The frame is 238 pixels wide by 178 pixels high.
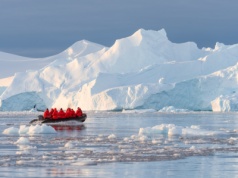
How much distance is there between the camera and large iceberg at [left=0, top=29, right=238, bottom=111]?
64.8 metres

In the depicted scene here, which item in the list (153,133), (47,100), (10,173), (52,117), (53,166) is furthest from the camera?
(47,100)

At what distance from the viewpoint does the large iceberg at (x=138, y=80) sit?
2549 inches

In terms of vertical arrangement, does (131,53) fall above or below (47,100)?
above

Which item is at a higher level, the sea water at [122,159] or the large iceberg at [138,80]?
the large iceberg at [138,80]

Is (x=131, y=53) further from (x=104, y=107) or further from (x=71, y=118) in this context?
(x=71, y=118)

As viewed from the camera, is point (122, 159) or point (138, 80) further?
point (138, 80)

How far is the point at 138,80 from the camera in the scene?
236 ft

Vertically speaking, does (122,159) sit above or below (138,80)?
below

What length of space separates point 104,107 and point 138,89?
5100mm

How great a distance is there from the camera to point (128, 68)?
77375 millimetres

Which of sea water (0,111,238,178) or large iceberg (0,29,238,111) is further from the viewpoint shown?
large iceberg (0,29,238,111)

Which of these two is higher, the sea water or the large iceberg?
the large iceberg

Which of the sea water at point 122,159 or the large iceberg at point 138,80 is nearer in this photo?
the sea water at point 122,159

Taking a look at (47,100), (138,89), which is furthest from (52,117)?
(47,100)
